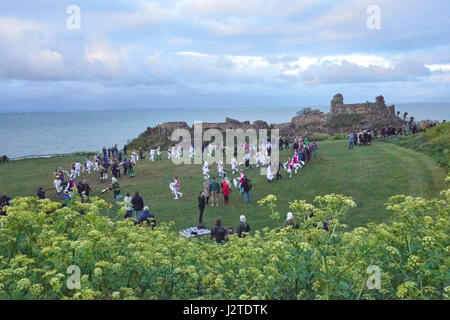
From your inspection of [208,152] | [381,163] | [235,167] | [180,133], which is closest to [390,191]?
[381,163]

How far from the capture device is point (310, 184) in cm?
2266

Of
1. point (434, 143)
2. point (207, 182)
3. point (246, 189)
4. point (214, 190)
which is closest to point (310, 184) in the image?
point (246, 189)

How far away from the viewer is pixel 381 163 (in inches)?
1016

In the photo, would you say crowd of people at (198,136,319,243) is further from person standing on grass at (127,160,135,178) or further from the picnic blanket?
person standing on grass at (127,160,135,178)

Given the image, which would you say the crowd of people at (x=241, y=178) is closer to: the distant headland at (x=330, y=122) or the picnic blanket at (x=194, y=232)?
the picnic blanket at (x=194, y=232)

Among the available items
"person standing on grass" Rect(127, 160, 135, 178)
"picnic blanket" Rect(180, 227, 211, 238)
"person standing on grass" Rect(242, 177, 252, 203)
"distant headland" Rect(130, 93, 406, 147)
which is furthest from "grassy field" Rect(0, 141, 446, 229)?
"distant headland" Rect(130, 93, 406, 147)

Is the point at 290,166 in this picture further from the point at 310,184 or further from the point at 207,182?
the point at 207,182

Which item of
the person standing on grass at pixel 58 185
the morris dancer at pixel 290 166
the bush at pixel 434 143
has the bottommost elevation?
the person standing on grass at pixel 58 185

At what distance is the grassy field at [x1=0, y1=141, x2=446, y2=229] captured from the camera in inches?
731

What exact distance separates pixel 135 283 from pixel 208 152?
105 ft

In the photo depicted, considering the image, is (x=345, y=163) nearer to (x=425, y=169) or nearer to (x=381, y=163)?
(x=381, y=163)

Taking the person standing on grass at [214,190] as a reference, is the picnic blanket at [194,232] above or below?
below

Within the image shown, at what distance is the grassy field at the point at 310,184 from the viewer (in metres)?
18.6

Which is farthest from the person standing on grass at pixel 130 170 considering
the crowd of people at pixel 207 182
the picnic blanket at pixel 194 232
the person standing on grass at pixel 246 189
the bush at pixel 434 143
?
the bush at pixel 434 143
